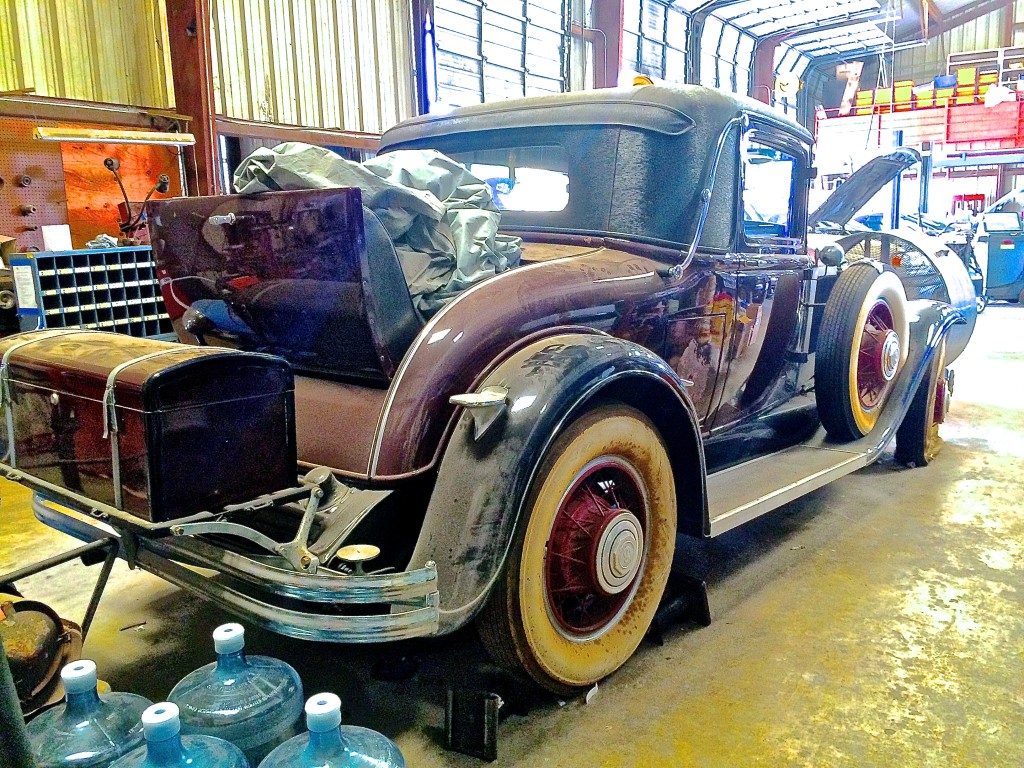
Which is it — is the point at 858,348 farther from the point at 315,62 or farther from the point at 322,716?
the point at 315,62

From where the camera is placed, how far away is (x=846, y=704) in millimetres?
2244

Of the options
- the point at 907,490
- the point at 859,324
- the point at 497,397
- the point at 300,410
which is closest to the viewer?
the point at 497,397

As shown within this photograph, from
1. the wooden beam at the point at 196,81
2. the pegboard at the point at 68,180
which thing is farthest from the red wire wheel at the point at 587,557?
the wooden beam at the point at 196,81

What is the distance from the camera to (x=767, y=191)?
3.45 m

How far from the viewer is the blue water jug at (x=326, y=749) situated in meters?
1.50

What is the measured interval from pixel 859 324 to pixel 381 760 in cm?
291

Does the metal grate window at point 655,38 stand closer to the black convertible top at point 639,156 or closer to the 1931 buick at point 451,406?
the black convertible top at point 639,156

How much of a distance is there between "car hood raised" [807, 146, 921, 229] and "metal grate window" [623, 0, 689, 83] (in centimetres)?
715

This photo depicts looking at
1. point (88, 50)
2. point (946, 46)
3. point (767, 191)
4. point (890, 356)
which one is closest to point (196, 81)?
point (88, 50)

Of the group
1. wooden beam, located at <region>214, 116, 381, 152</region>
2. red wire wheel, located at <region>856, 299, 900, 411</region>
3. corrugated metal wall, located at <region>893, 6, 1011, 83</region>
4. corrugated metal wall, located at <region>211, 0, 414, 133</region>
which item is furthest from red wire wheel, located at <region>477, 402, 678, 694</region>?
corrugated metal wall, located at <region>893, 6, 1011, 83</region>

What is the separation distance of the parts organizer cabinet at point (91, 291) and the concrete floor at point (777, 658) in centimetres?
161

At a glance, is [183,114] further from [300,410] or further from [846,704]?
[846,704]

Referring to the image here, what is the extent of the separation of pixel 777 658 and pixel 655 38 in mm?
12597

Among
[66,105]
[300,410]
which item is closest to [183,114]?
[66,105]
